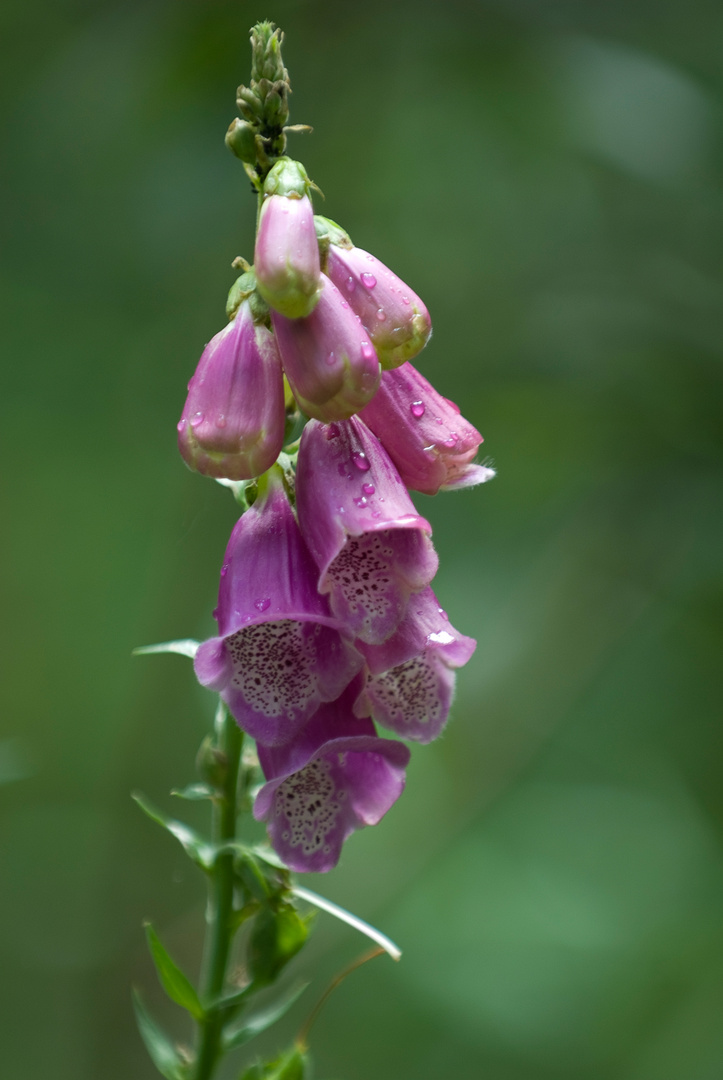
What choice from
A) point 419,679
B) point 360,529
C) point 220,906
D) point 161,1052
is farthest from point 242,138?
point 161,1052

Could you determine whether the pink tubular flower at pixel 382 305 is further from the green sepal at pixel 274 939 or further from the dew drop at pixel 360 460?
the green sepal at pixel 274 939

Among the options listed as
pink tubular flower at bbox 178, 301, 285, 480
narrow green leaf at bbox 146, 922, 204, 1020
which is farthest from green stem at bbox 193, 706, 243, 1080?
pink tubular flower at bbox 178, 301, 285, 480

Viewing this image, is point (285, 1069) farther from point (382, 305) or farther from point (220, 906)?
point (382, 305)

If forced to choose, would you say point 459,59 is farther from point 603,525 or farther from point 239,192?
point 603,525

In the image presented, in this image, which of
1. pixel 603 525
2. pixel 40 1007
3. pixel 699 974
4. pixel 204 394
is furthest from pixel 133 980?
pixel 204 394

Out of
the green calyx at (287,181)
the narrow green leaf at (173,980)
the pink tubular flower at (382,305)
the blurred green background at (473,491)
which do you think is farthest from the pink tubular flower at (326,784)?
the blurred green background at (473,491)

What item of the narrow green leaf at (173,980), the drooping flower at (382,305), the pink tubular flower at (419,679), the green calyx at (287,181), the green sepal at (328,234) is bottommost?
the narrow green leaf at (173,980)

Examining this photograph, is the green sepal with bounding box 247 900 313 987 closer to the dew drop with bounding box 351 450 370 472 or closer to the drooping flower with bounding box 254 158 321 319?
the dew drop with bounding box 351 450 370 472
